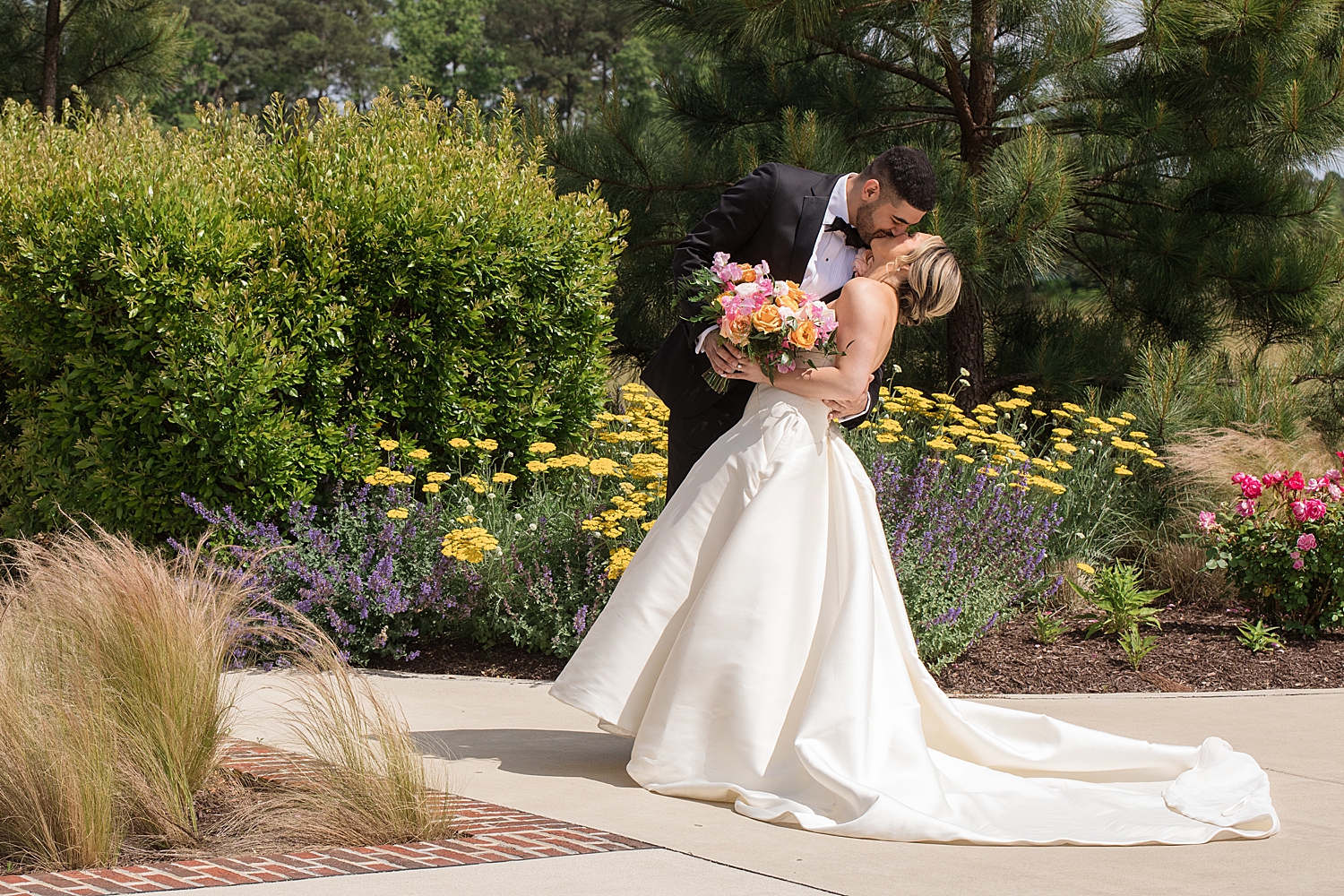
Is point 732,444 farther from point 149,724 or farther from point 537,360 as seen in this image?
point 537,360

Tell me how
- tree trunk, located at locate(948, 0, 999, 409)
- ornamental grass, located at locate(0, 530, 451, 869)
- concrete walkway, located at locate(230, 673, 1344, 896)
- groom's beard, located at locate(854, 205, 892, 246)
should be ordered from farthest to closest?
tree trunk, located at locate(948, 0, 999, 409)
groom's beard, located at locate(854, 205, 892, 246)
ornamental grass, located at locate(0, 530, 451, 869)
concrete walkway, located at locate(230, 673, 1344, 896)

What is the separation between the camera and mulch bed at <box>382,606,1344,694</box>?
219 inches

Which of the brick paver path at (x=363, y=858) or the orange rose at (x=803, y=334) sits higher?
the orange rose at (x=803, y=334)

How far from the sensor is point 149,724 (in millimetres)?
3184

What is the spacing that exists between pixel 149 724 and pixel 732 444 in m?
1.79

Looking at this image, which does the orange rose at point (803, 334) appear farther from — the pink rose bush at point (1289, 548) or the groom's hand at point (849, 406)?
the pink rose bush at point (1289, 548)

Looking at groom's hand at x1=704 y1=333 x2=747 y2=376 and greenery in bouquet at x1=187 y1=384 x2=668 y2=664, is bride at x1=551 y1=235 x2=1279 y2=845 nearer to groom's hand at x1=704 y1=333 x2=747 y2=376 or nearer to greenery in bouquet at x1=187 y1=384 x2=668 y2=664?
groom's hand at x1=704 y1=333 x2=747 y2=376

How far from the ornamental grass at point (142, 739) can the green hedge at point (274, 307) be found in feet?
8.09

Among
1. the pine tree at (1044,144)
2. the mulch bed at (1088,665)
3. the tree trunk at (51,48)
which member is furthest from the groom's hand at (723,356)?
the tree trunk at (51,48)

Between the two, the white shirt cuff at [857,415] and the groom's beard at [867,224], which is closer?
the groom's beard at [867,224]

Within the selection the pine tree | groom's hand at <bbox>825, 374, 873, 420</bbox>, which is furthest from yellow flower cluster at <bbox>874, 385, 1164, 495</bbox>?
groom's hand at <bbox>825, 374, 873, 420</bbox>

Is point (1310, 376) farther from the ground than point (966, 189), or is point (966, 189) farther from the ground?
point (966, 189)

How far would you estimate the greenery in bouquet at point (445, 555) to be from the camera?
568 cm

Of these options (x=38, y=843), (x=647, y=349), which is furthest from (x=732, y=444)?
(x=647, y=349)
